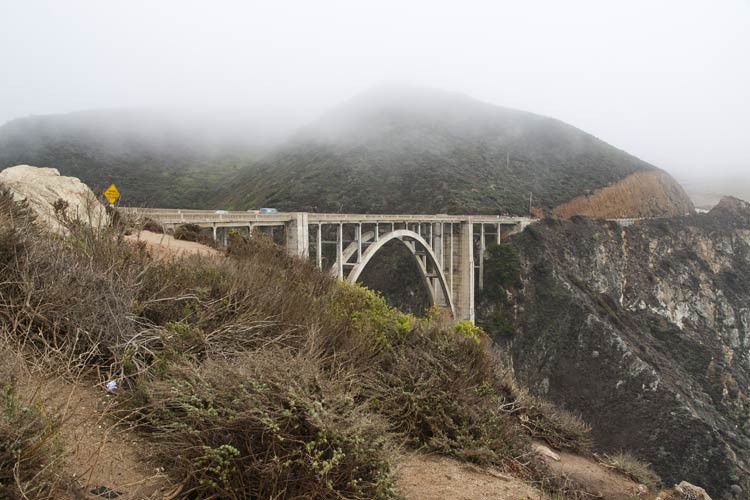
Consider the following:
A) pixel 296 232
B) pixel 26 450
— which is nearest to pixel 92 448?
pixel 26 450

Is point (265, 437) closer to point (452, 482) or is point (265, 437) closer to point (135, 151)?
point (452, 482)

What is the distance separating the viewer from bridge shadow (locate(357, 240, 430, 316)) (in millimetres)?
41138

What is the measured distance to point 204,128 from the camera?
121 m

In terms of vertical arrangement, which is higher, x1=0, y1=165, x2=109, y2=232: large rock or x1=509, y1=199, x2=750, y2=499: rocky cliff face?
x1=0, y1=165, x2=109, y2=232: large rock

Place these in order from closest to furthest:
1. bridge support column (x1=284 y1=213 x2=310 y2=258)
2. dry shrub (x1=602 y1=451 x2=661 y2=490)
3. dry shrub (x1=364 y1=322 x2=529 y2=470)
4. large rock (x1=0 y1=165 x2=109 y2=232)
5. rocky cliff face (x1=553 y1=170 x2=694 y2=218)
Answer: dry shrub (x1=364 y1=322 x2=529 y2=470) < dry shrub (x1=602 y1=451 x2=661 y2=490) < large rock (x1=0 y1=165 x2=109 y2=232) < bridge support column (x1=284 y1=213 x2=310 y2=258) < rocky cliff face (x1=553 y1=170 x2=694 y2=218)

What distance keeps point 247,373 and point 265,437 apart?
0.44 meters

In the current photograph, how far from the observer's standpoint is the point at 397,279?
43250 mm

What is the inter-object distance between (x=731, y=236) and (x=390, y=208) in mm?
43964

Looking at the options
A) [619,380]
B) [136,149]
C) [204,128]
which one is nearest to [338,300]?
[619,380]

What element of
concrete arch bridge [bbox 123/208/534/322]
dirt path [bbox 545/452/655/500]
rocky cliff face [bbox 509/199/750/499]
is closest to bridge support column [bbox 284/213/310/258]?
concrete arch bridge [bbox 123/208/534/322]

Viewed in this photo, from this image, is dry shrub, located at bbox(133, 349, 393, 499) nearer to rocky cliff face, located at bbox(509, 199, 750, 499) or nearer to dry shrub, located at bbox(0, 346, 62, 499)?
dry shrub, located at bbox(0, 346, 62, 499)

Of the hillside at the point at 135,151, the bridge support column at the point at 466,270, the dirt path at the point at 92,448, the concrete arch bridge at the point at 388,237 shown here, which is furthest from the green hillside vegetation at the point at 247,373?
the hillside at the point at 135,151

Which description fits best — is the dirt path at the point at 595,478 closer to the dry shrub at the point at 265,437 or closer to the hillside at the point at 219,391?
the hillside at the point at 219,391

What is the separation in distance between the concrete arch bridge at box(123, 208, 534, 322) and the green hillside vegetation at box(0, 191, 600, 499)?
840 centimetres
